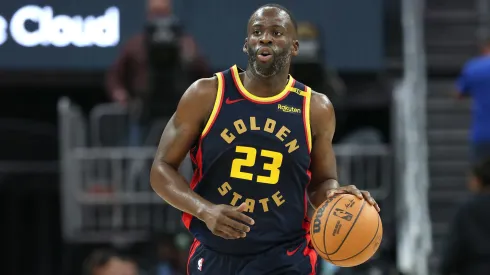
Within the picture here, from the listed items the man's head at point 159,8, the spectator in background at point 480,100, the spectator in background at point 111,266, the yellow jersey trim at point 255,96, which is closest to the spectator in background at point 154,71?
the man's head at point 159,8

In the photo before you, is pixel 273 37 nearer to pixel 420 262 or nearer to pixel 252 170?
pixel 252 170

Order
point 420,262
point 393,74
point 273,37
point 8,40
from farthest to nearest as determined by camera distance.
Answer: point 393,74
point 8,40
point 420,262
point 273,37

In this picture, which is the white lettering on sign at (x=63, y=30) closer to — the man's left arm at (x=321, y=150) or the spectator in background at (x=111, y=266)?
the spectator in background at (x=111, y=266)

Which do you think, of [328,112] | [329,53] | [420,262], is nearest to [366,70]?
[329,53]

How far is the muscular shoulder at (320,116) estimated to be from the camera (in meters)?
5.77

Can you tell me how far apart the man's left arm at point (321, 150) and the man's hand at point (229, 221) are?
0.71 meters

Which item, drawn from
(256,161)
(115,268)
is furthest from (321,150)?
(115,268)

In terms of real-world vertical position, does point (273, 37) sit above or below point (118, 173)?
above

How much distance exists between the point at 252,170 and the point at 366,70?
7.65 m

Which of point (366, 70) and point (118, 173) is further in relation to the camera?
point (366, 70)

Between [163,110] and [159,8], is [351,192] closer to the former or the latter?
[163,110]

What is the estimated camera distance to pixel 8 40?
41.7 ft

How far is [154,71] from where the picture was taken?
10445 millimetres

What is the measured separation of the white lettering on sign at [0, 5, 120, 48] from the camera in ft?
41.3
